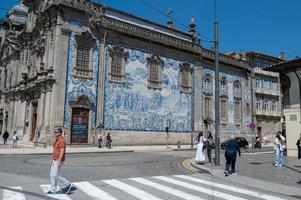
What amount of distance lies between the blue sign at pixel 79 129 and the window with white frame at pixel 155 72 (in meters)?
8.63

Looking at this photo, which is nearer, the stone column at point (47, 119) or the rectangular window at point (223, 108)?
the stone column at point (47, 119)

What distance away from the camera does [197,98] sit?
40.6m

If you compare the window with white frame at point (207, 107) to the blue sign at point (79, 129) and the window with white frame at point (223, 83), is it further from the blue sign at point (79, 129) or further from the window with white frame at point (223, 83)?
the blue sign at point (79, 129)

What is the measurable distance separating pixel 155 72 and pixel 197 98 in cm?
668

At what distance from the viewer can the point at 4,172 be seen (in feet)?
41.7

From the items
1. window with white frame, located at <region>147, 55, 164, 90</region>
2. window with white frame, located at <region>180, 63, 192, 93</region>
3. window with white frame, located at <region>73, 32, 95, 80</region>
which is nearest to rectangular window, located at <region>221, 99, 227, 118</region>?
window with white frame, located at <region>180, 63, 192, 93</region>

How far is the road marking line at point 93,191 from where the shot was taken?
846cm

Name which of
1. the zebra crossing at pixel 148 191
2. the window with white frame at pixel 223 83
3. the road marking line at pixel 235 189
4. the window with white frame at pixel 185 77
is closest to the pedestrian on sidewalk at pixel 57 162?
the zebra crossing at pixel 148 191

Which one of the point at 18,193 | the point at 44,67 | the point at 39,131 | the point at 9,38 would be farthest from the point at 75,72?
the point at 18,193

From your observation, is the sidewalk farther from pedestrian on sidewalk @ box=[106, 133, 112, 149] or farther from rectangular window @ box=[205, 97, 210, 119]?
rectangular window @ box=[205, 97, 210, 119]

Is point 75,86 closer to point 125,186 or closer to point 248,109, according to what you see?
point 125,186

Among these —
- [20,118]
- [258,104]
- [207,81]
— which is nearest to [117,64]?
[20,118]

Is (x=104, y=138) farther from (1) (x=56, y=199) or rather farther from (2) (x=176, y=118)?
(1) (x=56, y=199)

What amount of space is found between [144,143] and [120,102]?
4932mm
